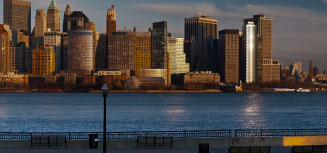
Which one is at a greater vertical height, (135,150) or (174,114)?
(135,150)

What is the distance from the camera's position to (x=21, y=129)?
7581 centimetres

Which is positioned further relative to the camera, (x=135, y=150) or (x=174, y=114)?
(x=174, y=114)

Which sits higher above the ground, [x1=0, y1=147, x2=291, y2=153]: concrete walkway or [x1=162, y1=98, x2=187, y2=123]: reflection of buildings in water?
[x1=0, y1=147, x2=291, y2=153]: concrete walkway

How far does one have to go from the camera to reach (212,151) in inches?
1155

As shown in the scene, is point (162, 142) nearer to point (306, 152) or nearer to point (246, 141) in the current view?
point (246, 141)

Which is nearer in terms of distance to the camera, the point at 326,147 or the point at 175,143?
the point at 326,147

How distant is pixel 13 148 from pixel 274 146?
14.8m

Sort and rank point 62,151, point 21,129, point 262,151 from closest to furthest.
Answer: point 262,151 < point 62,151 < point 21,129

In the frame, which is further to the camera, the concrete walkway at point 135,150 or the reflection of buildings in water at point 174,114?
the reflection of buildings in water at point 174,114

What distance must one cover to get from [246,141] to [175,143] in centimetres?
417

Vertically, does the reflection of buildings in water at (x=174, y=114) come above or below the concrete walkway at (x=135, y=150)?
below

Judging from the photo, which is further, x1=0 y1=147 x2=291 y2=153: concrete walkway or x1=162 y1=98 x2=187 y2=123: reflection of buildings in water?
x1=162 y1=98 x2=187 y2=123: reflection of buildings in water

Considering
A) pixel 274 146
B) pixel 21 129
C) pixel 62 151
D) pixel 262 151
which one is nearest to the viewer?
pixel 262 151

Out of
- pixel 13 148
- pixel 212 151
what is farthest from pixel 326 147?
pixel 13 148
